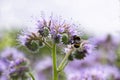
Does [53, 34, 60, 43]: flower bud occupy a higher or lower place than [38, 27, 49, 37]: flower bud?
lower

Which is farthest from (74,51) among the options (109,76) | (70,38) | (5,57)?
(109,76)

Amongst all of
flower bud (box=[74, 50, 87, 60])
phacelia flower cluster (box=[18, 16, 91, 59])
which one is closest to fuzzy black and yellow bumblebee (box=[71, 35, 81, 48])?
phacelia flower cluster (box=[18, 16, 91, 59])

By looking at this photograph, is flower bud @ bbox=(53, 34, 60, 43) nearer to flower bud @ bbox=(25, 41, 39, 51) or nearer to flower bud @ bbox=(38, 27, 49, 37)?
flower bud @ bbox=(38, 27, 49, 37)

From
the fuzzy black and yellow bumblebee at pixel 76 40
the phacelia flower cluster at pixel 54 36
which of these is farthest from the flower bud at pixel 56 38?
the fuzzy black and yellow bumblebee at pixel 76 40

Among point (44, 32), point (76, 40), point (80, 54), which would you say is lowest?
point (80, 54)

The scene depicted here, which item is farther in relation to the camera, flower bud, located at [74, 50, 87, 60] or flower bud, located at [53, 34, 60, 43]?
flower bud, located at [74, 50, 87, 60]

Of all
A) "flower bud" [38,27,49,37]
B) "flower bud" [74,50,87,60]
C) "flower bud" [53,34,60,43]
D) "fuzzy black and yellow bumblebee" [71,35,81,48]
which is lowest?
"flower bud" [74,50,87,60]

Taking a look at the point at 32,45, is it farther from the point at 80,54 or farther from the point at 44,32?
the point at 80,54

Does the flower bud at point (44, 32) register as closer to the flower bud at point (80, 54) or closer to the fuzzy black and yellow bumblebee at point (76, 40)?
the fuzzy black and yellow bumblebee at point (76, 40)

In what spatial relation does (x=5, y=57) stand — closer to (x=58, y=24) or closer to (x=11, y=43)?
(x=58, y=24)

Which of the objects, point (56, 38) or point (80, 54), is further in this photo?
point (80, 54)

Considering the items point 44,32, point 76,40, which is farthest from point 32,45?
point 76,40
